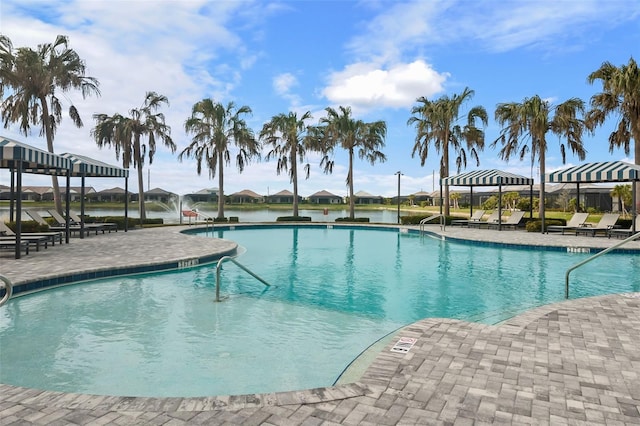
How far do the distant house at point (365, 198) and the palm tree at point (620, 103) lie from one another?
47466mm

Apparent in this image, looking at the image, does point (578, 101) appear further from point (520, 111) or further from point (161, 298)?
point (161, 298)

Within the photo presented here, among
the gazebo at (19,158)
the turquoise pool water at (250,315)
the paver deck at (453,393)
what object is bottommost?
Answer: the turquoise pool water at (250,315)

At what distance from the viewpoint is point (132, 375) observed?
4008mm

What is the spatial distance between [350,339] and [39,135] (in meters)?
20.7

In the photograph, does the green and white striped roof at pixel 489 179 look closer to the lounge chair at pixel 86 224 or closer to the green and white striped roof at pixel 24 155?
the lounge chair at pixel 86 224

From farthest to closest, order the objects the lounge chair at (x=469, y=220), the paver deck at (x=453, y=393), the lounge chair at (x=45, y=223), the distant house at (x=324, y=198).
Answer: the distant house at (x=324, y=198) → the lounge chair at (x=469, y=220) → the lounge chair at (x=45, y=223) → the paver deck at (x=453, y=393)

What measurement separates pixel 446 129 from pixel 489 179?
17.4 ft

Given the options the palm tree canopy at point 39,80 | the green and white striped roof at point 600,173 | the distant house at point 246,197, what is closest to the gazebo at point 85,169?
the palm tree canopy at point 39,80

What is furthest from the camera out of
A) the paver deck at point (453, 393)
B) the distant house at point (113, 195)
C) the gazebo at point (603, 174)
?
the distant house at point (113, 195)

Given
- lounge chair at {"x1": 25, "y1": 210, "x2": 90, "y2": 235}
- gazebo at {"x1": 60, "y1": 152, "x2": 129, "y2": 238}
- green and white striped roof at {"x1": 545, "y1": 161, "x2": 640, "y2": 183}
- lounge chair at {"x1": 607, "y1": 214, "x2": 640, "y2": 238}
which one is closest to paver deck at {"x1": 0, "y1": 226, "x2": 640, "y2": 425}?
gazebo at {"x1": 60, "y1": 152, "x2": 129, "y2": 238}

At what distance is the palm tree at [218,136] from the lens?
24688mm

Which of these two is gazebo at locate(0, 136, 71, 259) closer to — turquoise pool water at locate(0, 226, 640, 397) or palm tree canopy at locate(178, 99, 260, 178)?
turquoise pool water at locate(0, 226, 640, 397)

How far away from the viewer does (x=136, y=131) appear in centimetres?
2314

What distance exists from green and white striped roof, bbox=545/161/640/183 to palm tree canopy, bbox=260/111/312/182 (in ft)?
47.6
